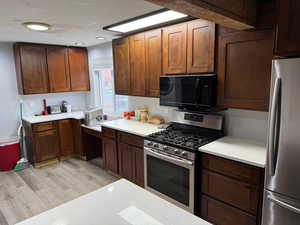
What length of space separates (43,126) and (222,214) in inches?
131

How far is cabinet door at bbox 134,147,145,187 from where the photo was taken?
2.84 metres

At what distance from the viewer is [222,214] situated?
6.81 feet

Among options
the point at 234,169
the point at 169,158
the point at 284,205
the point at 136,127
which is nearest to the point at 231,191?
the point at 234,169

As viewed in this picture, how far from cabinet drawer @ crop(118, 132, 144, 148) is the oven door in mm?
171

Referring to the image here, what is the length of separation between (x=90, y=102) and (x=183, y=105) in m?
3.04

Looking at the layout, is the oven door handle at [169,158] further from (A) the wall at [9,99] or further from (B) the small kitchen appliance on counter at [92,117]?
(A) the wall at [9,99]

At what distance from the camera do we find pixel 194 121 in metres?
2.68

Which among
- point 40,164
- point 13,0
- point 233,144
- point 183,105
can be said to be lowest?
point 40,164

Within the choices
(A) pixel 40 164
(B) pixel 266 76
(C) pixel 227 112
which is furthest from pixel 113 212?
(A) pixel 40 164

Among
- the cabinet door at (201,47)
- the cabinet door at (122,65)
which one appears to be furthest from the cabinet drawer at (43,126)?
the cabinet door at (201,47)

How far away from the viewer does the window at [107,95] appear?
418cm

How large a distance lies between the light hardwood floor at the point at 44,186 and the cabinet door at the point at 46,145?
8.3 inches

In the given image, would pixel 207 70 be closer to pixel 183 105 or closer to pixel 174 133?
pixel 183 105

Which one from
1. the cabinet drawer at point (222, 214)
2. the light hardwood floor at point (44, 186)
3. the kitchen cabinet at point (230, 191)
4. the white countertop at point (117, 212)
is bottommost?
the light hardwood floor at point (44, 186)
